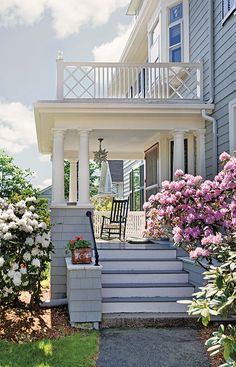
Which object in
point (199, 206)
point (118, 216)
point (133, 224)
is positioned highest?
point (199, 206)

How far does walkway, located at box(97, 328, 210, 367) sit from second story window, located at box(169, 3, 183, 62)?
664 centimetres

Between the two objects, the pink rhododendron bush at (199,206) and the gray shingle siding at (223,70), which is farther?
the gray shingle siding at (223,70)

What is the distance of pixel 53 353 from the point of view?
4.76 meters

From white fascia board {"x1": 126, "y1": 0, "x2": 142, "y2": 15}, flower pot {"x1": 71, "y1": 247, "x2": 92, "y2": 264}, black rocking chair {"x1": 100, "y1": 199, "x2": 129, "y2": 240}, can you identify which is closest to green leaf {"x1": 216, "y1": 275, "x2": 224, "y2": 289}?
flower pot {"x1": 71, "y1": 247, "x2": 92, "y2": 264}

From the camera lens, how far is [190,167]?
9375 millimetres

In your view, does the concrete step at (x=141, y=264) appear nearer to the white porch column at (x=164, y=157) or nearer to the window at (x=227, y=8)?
the white porch column at (x=164, y=157)

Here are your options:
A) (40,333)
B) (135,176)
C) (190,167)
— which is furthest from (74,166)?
(40,333)

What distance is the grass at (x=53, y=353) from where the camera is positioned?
4.46 m

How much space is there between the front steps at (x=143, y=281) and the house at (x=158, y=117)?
0.02 metres

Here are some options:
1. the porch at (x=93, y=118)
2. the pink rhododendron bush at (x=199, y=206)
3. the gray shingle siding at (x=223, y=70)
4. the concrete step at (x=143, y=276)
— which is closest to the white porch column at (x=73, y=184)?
the porch at (x=93, y=118)

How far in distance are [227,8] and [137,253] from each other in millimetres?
4595

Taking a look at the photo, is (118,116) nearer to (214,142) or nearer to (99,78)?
(99,78)

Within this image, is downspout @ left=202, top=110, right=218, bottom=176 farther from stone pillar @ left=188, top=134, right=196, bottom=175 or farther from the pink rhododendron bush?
the pink rhododendron bush

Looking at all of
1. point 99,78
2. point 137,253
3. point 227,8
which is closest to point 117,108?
point 99,78
